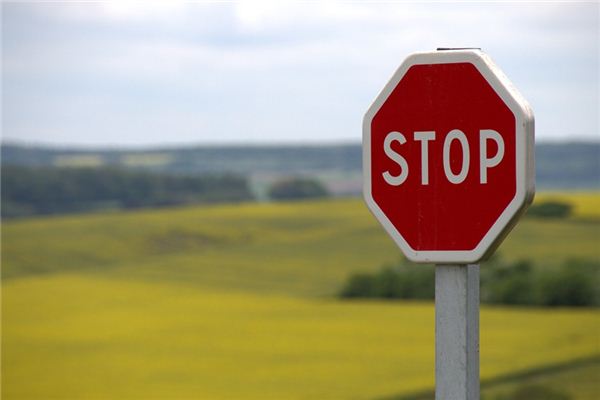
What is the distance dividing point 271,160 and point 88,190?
2226 centimetres

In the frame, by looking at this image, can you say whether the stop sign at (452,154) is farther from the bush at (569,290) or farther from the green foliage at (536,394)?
the bush at (569,290)

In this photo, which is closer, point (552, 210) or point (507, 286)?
point (507, 286)

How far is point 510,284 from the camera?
4072 centimetres

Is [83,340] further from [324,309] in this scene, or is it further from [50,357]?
[324,309]

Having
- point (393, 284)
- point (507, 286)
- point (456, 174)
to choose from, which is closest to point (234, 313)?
A: point (393, 284)

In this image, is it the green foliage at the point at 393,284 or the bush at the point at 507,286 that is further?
the green foliage at the point at 393,284

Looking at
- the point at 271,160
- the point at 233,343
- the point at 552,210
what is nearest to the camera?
the point at 233,343

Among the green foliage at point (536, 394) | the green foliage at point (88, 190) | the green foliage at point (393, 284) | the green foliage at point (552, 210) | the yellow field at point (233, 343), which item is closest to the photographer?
the green foliage at point (536, 394)

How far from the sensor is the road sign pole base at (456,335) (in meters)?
Answer: 2.59

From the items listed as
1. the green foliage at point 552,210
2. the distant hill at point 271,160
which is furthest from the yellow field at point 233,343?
the distant hill at point 271,160

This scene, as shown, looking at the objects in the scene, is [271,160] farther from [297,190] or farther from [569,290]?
[569,290]

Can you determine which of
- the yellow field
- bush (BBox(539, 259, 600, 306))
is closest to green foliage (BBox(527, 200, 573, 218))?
bush (BBox(539, 259, 600, 306))

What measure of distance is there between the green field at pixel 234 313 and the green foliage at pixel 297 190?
375 centimetres

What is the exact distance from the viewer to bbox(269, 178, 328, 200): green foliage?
7188 centimetres
